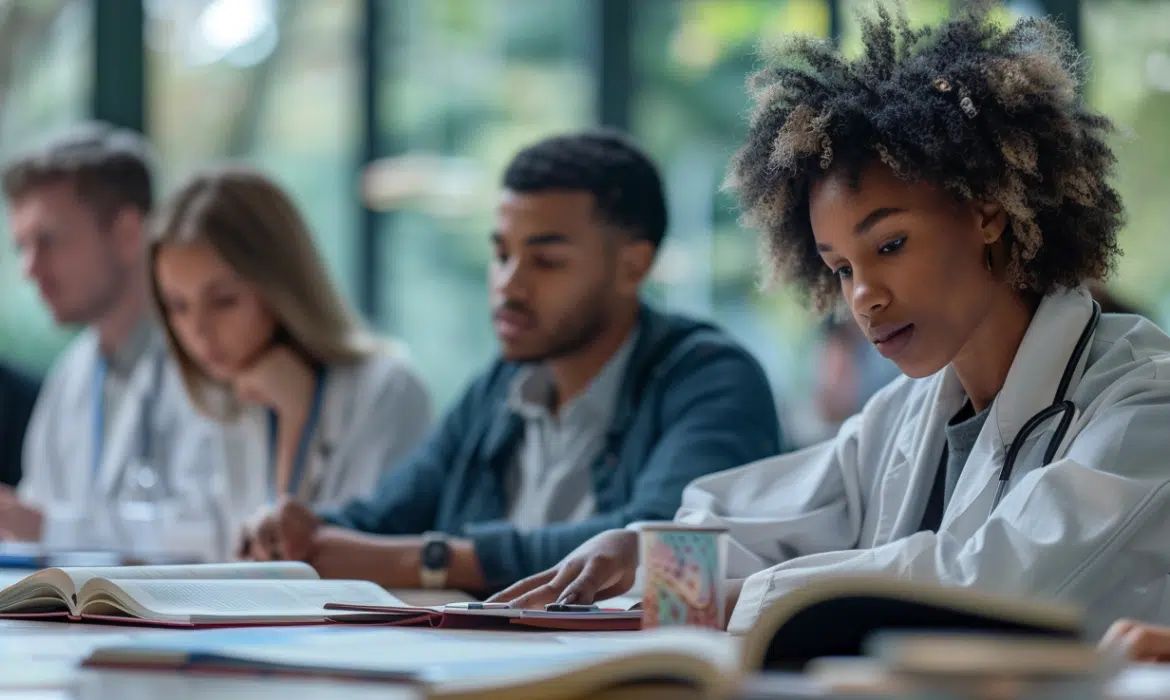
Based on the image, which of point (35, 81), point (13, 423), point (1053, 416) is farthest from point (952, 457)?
point (35, 81)

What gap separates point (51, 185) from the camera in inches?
168

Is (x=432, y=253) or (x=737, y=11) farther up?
(x=737, y=11)

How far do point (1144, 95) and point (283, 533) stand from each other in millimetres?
3417

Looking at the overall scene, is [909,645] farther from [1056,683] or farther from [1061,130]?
[1061,130]

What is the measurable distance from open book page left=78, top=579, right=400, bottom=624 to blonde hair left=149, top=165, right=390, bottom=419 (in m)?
1.76

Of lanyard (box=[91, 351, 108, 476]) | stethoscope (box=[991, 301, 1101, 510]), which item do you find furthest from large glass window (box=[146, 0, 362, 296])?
stethoscope (box=[991, 301, 1101, 510])

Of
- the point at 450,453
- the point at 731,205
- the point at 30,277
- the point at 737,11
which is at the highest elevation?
the point at 737,11

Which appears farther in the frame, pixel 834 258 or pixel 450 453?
pixel 450 453

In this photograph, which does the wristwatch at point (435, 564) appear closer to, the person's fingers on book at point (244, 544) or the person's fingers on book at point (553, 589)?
the person's fingers on book at point (244, 544)

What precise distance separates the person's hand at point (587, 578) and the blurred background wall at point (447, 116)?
3.47 m

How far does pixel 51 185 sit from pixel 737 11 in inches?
105

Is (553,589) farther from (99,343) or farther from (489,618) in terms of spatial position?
(99,343)

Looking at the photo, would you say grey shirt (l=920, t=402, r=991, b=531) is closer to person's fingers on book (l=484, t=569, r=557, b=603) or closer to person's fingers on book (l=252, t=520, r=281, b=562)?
person's fingers on book (l=484, t=569, r=557, b=603)

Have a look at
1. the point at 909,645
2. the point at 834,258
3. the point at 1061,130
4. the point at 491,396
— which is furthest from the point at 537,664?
the point at 491,396
